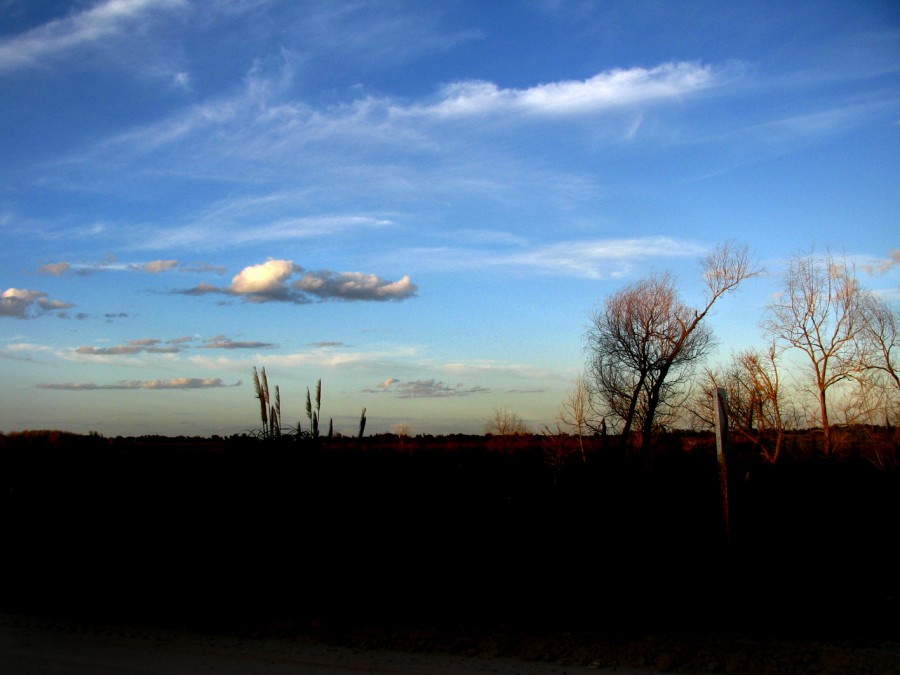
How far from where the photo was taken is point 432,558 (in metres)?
9.30

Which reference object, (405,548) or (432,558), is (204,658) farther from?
(432,558)

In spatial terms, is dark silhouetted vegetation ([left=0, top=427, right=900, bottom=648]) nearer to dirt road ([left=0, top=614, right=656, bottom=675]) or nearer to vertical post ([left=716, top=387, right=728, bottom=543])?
vertical post ([left=716, top=387, right=728, bottom=543])

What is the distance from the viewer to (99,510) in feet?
34.6

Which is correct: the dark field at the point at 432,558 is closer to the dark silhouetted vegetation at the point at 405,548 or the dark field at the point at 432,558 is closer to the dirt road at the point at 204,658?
the dark silhouetted vegetation at the point at 405,548

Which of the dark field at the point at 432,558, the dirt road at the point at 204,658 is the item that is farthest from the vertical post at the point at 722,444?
the dirt road at the point at 204,658

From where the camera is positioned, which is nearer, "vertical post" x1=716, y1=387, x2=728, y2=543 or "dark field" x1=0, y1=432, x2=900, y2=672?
"dark field" x1=0, y1=432, x2=900, y2=672

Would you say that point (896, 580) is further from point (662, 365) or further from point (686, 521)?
point (662, 365)

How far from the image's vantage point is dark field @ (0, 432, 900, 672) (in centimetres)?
765

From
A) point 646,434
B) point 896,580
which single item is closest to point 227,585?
point 896,580

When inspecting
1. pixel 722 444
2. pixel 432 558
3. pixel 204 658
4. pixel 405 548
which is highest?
pixel 722 444

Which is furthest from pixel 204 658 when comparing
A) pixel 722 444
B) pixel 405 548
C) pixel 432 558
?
pixel 722 444

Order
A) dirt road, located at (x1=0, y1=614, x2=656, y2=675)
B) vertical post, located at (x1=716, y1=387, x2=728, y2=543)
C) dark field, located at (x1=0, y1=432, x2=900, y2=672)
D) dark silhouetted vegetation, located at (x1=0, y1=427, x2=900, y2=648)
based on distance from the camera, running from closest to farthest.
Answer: dirt road, located at (x1=0, y1=614, x2=656, y2=675) → dark field, located at (x1=0, y1=432, x2=900, y2=672) → dark silhouetted vegetation, located at (x1=0, y1=427, x2=900, y2=648) → vertical post, located at (x1=716, y1=387, x2=728, y2=543)

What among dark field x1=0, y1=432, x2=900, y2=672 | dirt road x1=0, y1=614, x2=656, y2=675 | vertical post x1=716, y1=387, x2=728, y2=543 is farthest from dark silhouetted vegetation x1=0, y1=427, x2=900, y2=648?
dirt road x1=0, y1=614, x2=656, y2=675

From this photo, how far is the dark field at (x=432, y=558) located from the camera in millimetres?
7652
